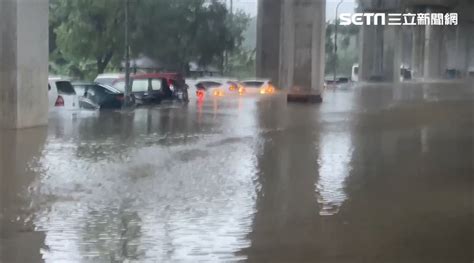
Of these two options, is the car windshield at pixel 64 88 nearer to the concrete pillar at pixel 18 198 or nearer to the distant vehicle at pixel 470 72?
the concrete pillar at pixel 18 198

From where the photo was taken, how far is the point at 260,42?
53156mm

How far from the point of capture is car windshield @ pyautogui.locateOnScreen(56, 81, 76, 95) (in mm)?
26230

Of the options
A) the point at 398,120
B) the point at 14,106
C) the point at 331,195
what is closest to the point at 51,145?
the point at 14,106

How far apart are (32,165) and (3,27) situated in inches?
256

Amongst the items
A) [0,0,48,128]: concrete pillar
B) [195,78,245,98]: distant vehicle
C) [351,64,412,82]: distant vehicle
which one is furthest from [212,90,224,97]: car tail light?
[351,64,412,82]: distant vehicle

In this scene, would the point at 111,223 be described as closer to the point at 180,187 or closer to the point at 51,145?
the point at 180,187

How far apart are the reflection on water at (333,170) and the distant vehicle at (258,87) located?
27.3m

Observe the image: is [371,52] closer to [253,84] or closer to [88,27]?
[253,84]

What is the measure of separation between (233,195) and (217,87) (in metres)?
33.5

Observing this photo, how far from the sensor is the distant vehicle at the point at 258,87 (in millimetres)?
49469

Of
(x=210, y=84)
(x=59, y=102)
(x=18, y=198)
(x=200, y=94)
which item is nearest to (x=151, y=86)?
(x=200, y=94)

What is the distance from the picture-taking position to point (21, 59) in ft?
66.5

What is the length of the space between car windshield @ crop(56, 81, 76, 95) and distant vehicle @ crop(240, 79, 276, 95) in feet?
76.3

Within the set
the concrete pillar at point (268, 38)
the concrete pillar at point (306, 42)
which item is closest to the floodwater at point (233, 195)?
the concrete pillar at point (306, 42)
